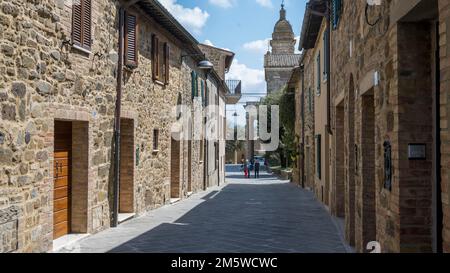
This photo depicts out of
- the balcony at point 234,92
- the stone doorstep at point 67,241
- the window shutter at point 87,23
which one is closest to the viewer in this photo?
the stone doorstep at point 67,241

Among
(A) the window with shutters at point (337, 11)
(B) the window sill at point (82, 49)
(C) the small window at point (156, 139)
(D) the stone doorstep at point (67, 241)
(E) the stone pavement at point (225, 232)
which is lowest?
(E) the stone pavement at point (225, 232)

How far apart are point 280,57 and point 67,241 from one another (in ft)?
152

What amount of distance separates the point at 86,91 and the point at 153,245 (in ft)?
9.10

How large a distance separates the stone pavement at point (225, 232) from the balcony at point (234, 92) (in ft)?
71.7

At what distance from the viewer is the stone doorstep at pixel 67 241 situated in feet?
24.8

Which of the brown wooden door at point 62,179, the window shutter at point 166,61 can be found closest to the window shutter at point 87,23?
the brown wooden door at point 62,179

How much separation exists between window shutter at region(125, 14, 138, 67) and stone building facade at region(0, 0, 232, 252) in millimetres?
22

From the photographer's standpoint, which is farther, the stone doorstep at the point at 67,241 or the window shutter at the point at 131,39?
the window shutter at the point at 131,39

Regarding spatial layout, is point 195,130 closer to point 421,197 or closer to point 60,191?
point 60,191

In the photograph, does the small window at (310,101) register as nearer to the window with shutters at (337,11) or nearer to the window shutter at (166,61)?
the window shutter at (166,61)
